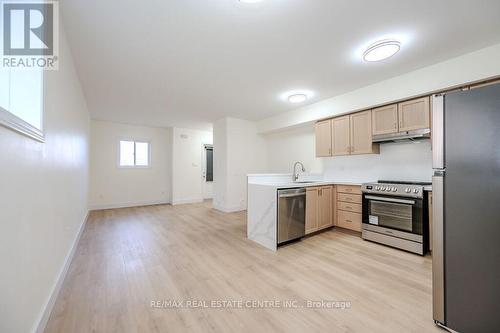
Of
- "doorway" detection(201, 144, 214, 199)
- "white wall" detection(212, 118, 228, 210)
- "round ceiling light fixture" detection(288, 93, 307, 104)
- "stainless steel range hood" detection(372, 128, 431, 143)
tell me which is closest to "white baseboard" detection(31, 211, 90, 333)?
"white wall" detection(212, 118, 228, 210)

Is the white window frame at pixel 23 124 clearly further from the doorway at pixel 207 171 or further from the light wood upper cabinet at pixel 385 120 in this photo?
the doorway at pixel 207 171

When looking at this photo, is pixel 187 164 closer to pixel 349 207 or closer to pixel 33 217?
pixel 349 207

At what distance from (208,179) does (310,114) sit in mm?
4821

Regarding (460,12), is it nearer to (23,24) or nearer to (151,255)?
(23,24)

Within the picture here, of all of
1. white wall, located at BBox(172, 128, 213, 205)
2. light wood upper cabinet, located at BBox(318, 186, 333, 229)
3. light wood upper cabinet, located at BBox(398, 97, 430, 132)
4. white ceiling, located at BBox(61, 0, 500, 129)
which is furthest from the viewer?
white wall, located at BBox(172, 128, 213, 205)

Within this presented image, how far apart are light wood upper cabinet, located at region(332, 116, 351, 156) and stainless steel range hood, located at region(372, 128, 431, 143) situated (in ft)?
1.58

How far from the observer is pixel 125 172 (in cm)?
645

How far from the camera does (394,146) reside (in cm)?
355

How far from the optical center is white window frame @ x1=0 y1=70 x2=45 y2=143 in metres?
1.00

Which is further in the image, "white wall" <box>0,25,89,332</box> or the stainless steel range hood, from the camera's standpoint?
the stainless steel range hood

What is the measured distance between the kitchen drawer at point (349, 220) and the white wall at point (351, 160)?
0.81m

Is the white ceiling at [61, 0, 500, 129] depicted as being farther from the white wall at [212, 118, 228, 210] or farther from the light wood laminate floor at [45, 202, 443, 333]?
the light wood laminate floor at [45, 202, 443, 333]

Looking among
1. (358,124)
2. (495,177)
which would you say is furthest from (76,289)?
(358,124)

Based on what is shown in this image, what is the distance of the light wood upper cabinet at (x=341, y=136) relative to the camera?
3.84m
